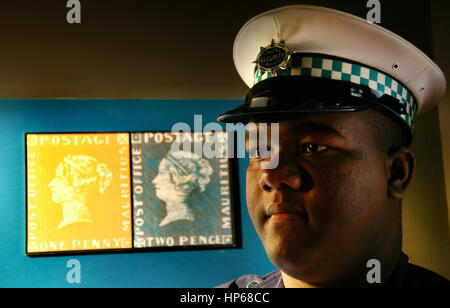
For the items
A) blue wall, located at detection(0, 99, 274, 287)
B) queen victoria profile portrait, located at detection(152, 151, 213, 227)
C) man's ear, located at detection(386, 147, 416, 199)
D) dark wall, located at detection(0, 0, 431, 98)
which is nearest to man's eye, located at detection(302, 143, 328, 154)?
man's ear, located at detection(386, 147, 416, 199)

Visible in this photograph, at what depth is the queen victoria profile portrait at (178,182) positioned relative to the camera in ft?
4.82

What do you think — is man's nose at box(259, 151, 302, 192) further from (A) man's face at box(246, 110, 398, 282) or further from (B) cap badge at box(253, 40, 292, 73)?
(B) cap badge at box(253, 40, 292, 73)

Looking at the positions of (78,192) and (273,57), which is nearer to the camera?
(273,57)

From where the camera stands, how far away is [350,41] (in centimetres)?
65

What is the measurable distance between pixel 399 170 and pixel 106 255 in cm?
104

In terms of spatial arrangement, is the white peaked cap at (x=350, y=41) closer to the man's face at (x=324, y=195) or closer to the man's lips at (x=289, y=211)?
the man's face at (x=324, y=195)

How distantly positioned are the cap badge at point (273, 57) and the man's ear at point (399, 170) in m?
0.21

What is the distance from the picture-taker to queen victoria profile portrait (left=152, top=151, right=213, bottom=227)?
1.47 m

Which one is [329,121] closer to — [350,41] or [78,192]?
[350,41]

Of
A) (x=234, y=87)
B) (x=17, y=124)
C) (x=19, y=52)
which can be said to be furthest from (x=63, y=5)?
(x=234, y=87)

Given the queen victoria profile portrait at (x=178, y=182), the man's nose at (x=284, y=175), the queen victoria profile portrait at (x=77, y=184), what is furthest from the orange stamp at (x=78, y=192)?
the man's nose at (x=284, y=175)

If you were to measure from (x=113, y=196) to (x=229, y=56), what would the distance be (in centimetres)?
62

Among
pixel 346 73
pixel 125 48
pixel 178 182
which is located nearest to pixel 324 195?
pixel 346 73

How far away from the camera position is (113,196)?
1448 millimetres
